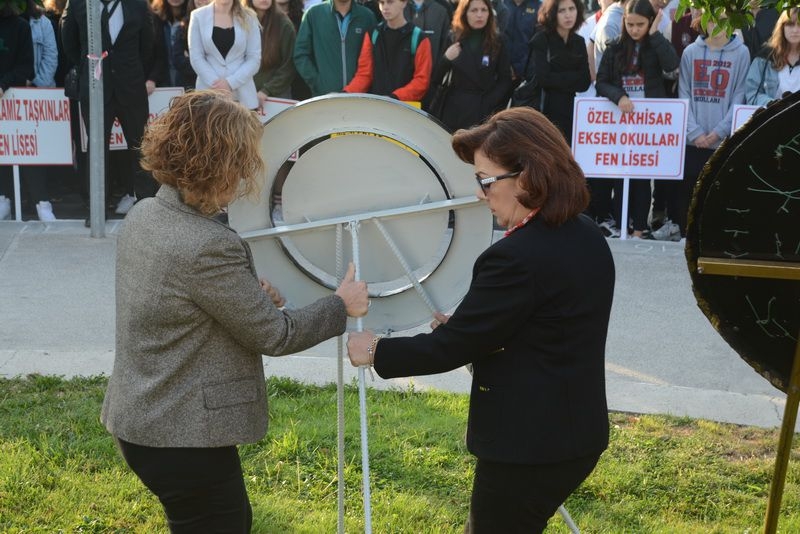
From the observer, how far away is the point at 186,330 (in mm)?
3043

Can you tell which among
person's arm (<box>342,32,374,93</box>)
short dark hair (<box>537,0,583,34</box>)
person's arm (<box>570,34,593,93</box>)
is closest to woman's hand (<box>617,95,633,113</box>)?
person's arm (<box>570,34,593,93</box>)

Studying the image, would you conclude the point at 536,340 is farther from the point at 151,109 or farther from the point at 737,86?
the point at 151,109

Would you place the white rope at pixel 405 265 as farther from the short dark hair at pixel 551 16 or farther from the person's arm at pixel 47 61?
the person's arm at pixel 47 61

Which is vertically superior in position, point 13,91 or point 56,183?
point 13,91

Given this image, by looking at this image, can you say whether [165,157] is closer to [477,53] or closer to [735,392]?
[735,392]

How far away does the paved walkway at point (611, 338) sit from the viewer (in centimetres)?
602

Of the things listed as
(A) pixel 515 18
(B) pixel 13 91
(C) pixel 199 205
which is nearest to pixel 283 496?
(C) pixel 199 205

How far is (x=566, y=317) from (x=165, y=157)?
124 centimetres

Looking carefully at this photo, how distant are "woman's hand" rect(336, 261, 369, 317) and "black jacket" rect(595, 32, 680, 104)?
257 inches

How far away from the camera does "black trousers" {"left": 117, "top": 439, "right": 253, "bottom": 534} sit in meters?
3.12

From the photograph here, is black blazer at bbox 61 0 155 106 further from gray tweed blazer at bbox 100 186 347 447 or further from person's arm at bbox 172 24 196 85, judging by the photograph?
Result: gray tweed blazer at bbox 100 186 347 447

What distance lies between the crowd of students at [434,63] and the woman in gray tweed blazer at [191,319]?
20.2 feet

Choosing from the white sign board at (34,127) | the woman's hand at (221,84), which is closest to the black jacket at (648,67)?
the woman's hand at (221,84)

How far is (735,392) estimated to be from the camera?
6160 mm
